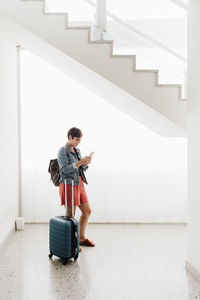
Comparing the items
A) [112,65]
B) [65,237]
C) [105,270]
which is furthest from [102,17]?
[105,270]

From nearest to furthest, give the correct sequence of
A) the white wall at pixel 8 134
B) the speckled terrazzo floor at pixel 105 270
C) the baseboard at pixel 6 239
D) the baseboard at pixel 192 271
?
1. the speckled terrazzo floor at pixel 105 270
2. the baseboard at pixel 192 271
3. the baseboard at pixel 6 239
4. the white wall at pixel 8 134

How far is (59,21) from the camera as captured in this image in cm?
381

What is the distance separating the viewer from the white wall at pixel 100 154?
16.5ft

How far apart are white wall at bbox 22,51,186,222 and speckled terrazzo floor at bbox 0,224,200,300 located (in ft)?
1.65

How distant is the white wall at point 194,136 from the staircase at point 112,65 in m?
0.49

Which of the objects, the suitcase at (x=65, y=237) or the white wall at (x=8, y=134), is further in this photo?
the white wall at (x=8, y=134)

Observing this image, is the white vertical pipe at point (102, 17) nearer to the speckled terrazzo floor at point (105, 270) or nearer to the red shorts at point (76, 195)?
the red shorts at point (76, 195)

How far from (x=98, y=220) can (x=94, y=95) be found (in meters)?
1.75

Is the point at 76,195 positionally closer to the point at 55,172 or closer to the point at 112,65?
the point at 55,172

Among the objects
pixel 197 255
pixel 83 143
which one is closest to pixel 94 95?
pixel 83 143

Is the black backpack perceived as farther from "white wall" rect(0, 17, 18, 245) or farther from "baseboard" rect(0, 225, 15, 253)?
"baseboard" rect(0, 225, 15, 253)

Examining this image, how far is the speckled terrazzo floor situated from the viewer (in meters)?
2.91

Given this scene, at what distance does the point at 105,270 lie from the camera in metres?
3.40

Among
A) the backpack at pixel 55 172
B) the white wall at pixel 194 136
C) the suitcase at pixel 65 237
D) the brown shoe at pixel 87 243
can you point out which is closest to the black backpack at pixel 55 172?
the backpack at pixel 55 172
